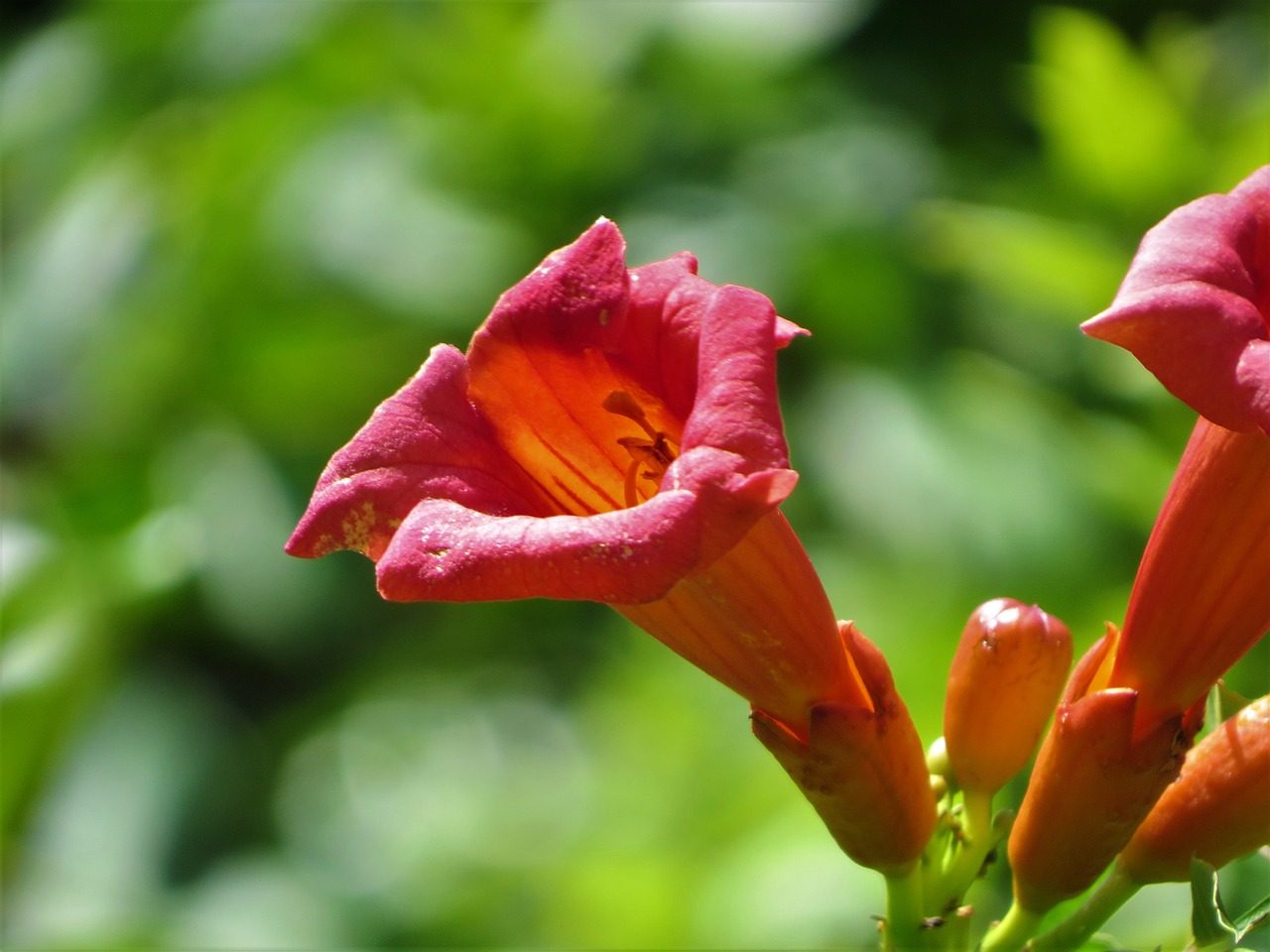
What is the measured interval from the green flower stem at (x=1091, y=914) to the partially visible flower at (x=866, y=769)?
0.62 feet

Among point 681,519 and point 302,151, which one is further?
point 302,151

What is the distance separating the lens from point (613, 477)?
1.88m

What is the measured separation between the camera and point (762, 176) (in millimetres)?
5195

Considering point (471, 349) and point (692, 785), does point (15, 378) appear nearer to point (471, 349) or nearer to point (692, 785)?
point (692, 785)

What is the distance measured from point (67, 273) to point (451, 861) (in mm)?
2455

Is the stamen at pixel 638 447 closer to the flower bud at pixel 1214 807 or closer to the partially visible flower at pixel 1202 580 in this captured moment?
the partially visible flower at pixel 1202 580

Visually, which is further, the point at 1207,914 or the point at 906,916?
the point at 906,916

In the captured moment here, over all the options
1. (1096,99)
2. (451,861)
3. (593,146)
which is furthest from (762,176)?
(451,861)

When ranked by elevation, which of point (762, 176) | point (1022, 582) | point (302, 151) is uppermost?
point (302, 151)

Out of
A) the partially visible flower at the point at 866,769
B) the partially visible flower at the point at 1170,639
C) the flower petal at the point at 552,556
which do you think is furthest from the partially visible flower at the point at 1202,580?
the flower petal at the point at 552,556

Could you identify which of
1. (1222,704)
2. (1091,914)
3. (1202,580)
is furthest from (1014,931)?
(1202,580)

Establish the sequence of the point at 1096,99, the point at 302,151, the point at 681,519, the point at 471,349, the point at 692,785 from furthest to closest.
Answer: the point at 302,151
the point at 692,785
the point at 1096,99
the point at 471,349
the point at 681,519

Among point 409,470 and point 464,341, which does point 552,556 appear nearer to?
point 409,470

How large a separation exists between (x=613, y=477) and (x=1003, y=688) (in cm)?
58
